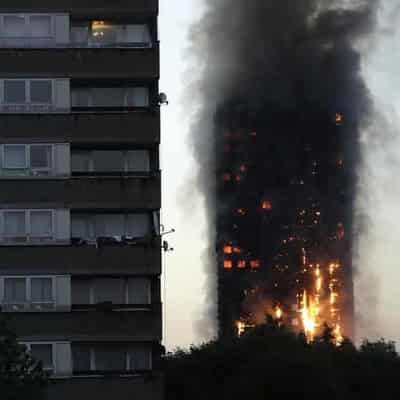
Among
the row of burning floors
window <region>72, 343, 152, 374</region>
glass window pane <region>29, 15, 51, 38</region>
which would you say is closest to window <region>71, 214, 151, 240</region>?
window <region>72, 343, 152, 374</region>

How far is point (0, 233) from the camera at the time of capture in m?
53.2

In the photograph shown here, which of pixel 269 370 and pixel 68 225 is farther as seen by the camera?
pixel 269 370

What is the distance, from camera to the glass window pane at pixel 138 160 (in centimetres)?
5478

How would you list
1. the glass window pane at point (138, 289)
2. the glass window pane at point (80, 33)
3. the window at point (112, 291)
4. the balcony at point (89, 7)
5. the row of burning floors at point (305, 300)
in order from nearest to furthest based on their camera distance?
the window at point (112, 291), the glass window pane at point (138, 289), the balcony at point (89, 7), the glass window pane at point (80, 33), the row of burning floors at point (305, 300)

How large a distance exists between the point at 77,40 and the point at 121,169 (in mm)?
5557

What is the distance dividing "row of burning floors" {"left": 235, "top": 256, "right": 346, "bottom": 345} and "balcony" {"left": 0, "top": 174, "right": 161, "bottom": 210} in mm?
124900

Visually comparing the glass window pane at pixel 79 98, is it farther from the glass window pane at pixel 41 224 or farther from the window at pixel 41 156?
the glass window pane at pixel 41 224

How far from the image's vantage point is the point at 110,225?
54.5 m

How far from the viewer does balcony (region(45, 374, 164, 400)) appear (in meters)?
52.3

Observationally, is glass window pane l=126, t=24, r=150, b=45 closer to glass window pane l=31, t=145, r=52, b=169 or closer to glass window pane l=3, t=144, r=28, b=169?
glass window pane l=31, t=145, r=52, b=169

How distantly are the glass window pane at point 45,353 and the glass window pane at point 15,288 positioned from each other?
196 centimetres

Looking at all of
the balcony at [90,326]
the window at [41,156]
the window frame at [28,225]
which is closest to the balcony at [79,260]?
the window frame at [28,225]

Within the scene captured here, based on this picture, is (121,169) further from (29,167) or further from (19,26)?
(19,26)

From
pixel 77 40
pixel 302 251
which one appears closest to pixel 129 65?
pixel 77 40
